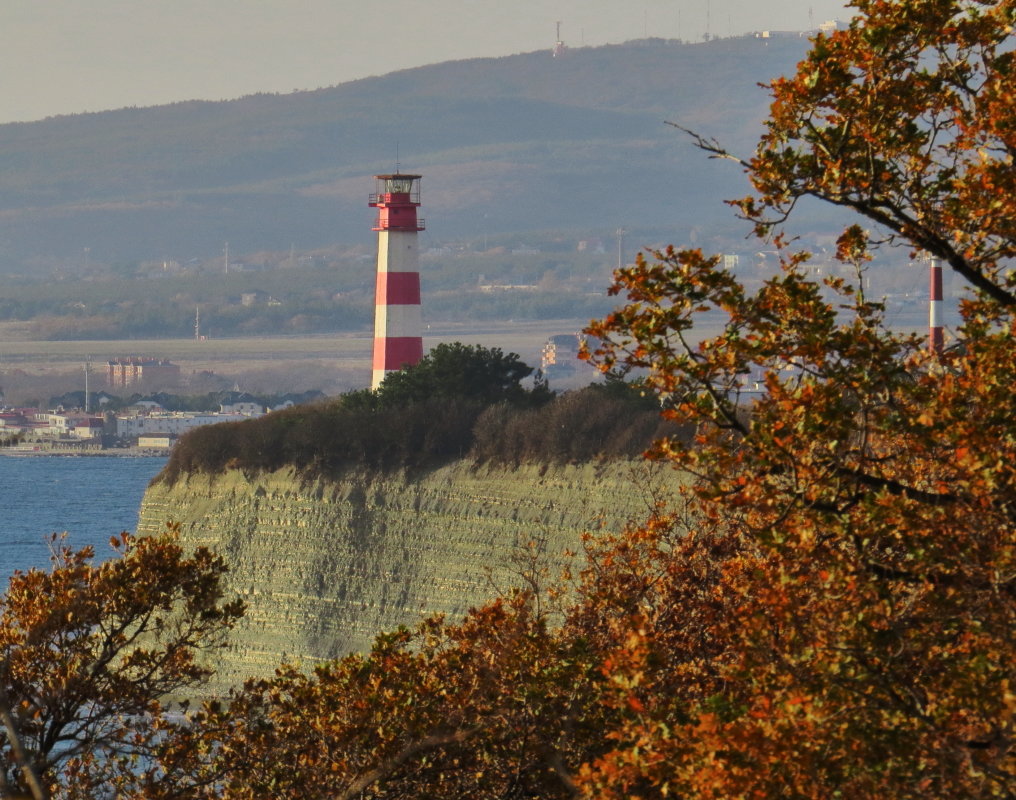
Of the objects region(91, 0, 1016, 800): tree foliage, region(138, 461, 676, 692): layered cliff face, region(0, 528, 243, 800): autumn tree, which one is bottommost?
region(138, 461, 676, 692): layered cliff face

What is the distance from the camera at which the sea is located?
310 feet

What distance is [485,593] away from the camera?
45.3m

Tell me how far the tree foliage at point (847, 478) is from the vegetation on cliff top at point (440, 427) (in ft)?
110

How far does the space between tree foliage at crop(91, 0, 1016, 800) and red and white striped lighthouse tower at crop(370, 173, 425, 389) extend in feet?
141

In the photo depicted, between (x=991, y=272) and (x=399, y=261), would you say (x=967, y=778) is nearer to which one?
(x=991, y=272)

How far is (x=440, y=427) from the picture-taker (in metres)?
50.8

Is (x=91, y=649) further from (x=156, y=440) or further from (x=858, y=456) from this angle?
(x=156, y=440)

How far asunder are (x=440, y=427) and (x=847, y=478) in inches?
1629

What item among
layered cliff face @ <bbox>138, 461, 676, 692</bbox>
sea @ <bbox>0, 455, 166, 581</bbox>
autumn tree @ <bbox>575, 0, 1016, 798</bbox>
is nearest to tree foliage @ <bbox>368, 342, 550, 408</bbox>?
layered cliff face @ <bbox>138, 461, 676, 692</bbox>

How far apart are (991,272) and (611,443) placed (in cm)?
3551

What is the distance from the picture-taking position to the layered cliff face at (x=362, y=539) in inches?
1838

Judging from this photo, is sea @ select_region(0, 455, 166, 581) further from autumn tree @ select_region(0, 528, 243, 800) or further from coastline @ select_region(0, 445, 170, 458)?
autumn tree @ select_region(0, 528, 243, 800)

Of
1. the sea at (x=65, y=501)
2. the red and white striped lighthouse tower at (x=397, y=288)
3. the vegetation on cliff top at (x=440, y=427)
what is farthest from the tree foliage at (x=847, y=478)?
the sea at (x=65, y=501)

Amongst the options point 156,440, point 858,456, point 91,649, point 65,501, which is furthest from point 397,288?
point 156,440
